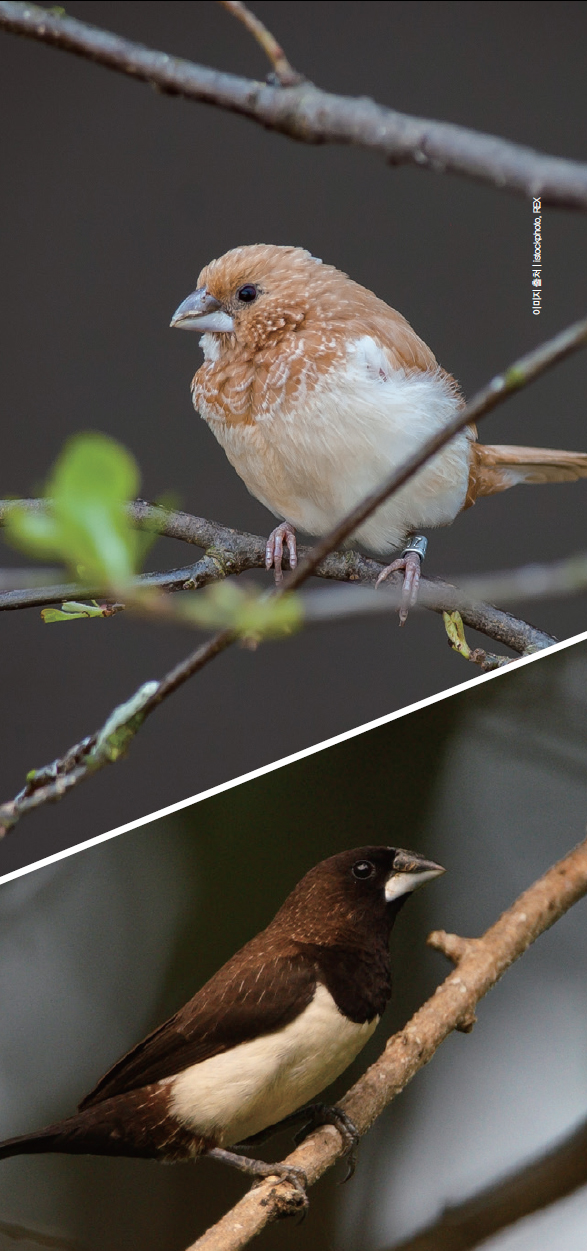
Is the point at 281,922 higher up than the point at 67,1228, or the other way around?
the point at 281,922

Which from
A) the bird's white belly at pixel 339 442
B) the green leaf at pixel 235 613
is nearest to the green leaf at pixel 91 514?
the green leaf at pixel 235 613

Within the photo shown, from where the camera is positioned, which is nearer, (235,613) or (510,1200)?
(235,613)

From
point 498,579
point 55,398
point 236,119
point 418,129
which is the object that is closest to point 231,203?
point 236,119

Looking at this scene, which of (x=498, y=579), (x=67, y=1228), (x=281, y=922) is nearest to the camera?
(x=67, y=1228)

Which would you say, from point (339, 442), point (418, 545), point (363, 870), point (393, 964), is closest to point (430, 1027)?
point (393, 964)

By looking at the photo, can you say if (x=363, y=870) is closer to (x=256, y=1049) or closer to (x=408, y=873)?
(x=408, y=873)

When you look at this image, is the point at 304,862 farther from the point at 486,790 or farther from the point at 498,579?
the point at 498,579
